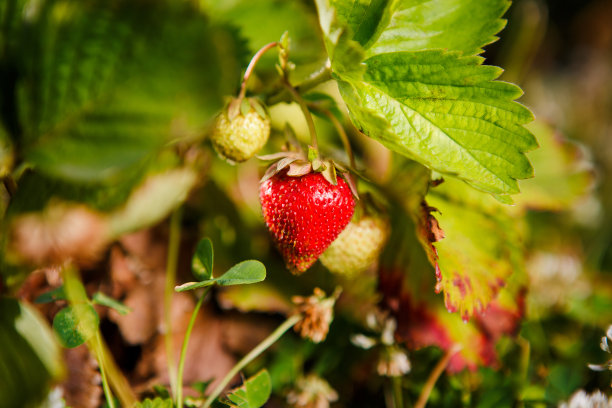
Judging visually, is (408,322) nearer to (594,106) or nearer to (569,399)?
(569,399)

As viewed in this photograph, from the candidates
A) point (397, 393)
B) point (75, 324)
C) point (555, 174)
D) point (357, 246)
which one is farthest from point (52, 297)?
point (555, 174)

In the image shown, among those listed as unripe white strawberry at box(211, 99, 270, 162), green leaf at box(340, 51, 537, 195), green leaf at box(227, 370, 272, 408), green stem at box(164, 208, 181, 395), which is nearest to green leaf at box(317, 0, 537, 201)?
green leaf at box(340, 51, 537, 195)

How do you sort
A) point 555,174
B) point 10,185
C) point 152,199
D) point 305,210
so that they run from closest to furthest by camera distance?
point 305,210
point 10,185
point 152,199
point 555,174

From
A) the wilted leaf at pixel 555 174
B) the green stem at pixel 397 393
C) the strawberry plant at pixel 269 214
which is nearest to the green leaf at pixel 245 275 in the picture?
the strawberry plant at pixel 269 214

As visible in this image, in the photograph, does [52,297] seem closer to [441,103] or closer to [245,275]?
[245,275]

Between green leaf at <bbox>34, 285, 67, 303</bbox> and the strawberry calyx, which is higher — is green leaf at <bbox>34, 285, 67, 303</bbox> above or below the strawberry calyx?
below

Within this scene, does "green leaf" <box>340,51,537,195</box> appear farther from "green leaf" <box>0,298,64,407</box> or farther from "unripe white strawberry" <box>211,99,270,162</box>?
"green leaf" <box>0,298,64,407</box>

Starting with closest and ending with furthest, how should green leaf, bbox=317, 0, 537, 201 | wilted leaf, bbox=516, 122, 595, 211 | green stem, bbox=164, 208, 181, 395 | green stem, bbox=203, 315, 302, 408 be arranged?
green leaf, bbox=317, 0, 537, 201
green stem, bbox=203, 315, 302, 408
green stem, bbox=164, 208, 181, 395
wilted leaf, bbox=516, 122, 595, 211

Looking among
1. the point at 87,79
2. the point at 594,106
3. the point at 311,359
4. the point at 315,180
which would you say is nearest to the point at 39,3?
the point at 87,79
